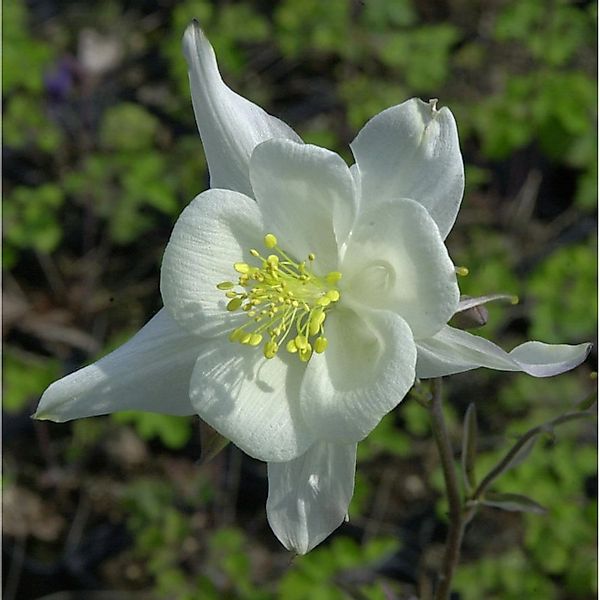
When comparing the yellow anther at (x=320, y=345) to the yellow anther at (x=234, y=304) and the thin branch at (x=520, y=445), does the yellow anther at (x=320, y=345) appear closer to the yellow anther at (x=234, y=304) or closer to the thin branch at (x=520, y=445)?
the yellow anther at (x=234, y=304)

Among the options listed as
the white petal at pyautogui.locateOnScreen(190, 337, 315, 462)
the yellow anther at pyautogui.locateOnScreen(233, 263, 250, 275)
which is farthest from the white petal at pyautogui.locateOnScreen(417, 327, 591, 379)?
the yellow anther at pyautogui.locateOnScreen(233, 263, 250, 275)

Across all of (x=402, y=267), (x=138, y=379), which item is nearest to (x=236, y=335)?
(x=138, y=379)

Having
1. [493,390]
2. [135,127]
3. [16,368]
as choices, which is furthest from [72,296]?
[493,390]

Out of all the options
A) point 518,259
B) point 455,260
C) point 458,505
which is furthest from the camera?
point 518,259

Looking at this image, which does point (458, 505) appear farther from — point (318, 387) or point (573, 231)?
point (573, 231)

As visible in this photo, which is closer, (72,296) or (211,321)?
(211,321)

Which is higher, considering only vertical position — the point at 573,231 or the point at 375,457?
the point at 573,231

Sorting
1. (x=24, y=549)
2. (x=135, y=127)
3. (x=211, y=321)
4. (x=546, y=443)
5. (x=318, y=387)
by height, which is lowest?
(x=24, y=549)

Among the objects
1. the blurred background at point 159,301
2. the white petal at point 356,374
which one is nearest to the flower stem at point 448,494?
the white petal at point 356,374
